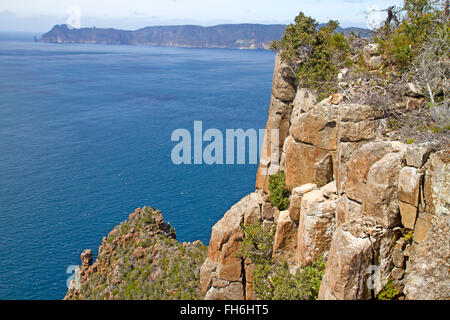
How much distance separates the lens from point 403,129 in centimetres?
1855

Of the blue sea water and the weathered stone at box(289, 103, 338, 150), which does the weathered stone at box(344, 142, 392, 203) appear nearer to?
the weathered stone at box(289, 103, 338, 150)

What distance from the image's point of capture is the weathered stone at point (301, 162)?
76.6 feet

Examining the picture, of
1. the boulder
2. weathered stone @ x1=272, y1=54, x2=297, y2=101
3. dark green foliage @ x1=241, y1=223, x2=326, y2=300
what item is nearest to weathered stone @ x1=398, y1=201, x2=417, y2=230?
dark green foliage @ x1=241, y1=223, x2=326, y2=300

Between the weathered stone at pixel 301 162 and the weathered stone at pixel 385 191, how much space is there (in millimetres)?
6481

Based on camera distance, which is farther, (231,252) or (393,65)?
(231,252)

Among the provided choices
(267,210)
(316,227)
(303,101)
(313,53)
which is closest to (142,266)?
(267,210)

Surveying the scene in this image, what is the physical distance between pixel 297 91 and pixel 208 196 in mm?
37372

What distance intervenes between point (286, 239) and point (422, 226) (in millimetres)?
10136

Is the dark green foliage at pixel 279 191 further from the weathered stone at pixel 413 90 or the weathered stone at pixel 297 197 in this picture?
the weathered stone at pixel 413 90

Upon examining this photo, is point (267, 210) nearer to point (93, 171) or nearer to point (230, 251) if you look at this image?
point (230, 251)

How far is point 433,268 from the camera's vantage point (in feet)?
47.6

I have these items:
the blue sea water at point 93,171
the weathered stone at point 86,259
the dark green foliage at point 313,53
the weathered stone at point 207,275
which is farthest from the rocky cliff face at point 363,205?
the blue sea water at point 93,171
